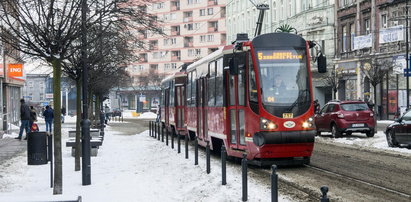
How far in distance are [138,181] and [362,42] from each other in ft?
114

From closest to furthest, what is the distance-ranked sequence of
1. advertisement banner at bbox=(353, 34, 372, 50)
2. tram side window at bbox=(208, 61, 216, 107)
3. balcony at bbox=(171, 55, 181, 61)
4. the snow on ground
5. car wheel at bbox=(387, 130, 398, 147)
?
the snow on ground, tram side window at bbox=(208, 61, 216, 107), car wheel at bbox=(387, 130, 398, 147), advertisement banner at bbox=(353, 34, 372, 50), balcony at bbox=(171, 55, 181, 61)

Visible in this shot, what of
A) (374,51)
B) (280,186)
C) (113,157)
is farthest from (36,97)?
(280,186)

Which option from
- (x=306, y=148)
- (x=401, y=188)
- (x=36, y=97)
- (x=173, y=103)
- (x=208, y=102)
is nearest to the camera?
(x=401, y=188)

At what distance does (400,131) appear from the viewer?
19984 mm

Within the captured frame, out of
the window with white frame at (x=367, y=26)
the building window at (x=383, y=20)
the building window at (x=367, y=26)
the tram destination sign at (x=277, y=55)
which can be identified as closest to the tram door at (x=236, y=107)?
the tram destination sign at (x=277, y=55)

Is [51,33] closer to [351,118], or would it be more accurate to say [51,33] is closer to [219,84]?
[219,84]

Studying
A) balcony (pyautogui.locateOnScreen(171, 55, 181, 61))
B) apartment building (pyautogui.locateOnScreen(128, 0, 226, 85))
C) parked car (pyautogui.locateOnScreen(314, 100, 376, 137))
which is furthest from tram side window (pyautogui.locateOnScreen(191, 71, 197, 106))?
balcony (pyautogui.locateOnScreen(171, 55, 181, 61))

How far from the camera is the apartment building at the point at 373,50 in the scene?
40000 mm

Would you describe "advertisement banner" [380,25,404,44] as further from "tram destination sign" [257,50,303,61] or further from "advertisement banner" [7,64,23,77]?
"tram destination sign" [257,50,303,61]

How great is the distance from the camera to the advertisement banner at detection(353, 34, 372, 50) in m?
43.6

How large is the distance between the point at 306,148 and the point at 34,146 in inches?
251

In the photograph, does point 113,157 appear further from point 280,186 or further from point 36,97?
point 36,97

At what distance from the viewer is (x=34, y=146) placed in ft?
37.9

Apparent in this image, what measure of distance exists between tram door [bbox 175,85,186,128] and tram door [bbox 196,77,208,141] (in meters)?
4.59
